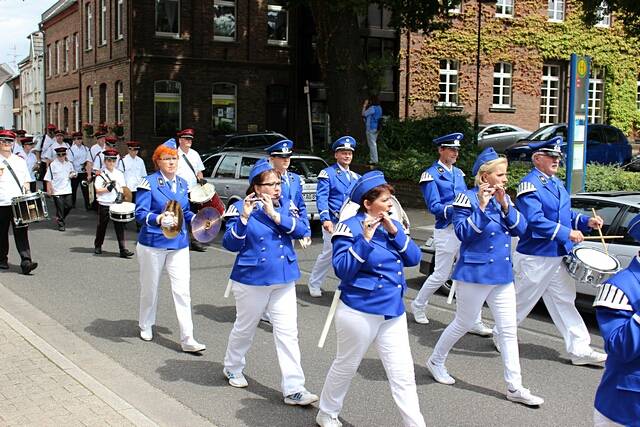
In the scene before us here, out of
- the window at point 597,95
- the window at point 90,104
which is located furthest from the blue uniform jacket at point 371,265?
the window at point 90,104

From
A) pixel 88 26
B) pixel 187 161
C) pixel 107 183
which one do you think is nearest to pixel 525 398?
pixel 187 161

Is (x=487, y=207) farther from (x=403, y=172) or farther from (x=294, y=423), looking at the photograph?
(x=403, y=172)

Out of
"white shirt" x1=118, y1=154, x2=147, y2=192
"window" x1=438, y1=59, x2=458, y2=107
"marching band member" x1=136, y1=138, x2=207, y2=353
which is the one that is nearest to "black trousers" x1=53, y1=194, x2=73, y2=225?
"white shirt" x1=118, y1=154, x2=147, y2=192

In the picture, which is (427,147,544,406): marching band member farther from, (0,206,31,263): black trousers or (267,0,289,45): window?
(267,0,289,45): window

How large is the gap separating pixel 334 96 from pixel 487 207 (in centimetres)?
1686


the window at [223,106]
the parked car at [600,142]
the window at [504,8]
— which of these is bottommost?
the parked car at [600,142]

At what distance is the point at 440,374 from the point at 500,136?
22589mm

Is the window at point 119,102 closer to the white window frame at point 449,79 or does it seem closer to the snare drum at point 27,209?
the white window frame at point 449,79

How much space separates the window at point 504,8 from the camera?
112 feet

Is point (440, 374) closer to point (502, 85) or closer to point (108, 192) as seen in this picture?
point (108, 192)

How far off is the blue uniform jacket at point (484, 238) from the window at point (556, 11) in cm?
3202

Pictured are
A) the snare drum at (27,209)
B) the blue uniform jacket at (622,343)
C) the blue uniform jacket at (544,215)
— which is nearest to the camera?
the blue uniform jacket at (622,343)

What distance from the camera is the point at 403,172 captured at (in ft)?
65.7

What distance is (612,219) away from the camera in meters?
8.48
